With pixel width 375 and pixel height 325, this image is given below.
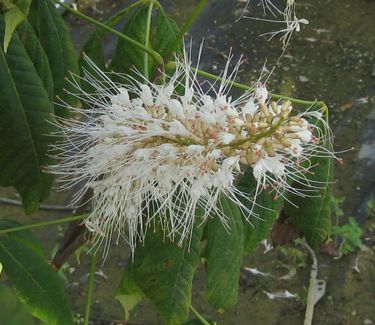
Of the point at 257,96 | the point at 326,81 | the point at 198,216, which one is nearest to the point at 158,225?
the point at 198,216

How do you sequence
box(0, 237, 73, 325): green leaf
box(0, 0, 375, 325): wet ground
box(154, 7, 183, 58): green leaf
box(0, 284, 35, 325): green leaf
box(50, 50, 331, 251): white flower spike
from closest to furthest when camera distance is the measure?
1. box(0, 284, 35, 325): green leaf
2. box(50, 50, 331, 251): white flower spike
3. box(0, 237, 73, 325): green leaf
4. box(154, 7, 183, 58): green leaf
5. box(0, 0, 375, 325): wet ground

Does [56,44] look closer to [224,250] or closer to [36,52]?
[36,52]

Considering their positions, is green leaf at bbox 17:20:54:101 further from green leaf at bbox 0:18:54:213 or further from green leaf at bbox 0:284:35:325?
green leaf at bbox 0:284:35:325

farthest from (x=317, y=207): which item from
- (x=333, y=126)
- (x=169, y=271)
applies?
(x=333, y=126)

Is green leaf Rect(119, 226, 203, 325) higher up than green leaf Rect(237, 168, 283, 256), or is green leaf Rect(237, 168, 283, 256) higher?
green leaf Rect(237, 168, 283, 256)

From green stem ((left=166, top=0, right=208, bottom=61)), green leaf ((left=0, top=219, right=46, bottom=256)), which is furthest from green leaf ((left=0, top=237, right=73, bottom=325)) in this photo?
green stem ((left=166, top=0, right=208, bottom=61))

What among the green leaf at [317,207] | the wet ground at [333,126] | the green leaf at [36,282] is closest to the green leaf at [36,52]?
the green leaf at [36,282]

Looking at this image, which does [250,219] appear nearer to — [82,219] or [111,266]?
[82,219]
